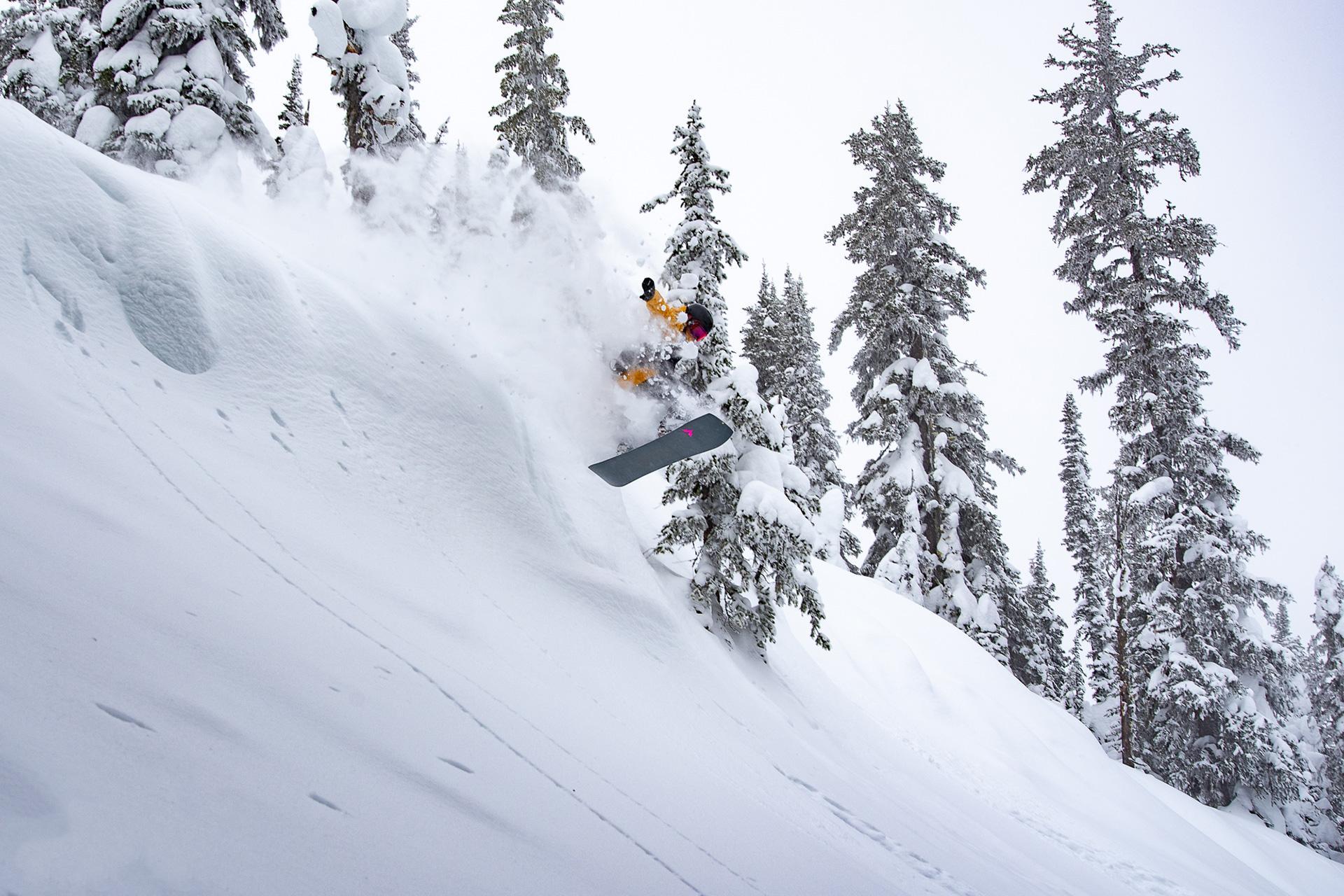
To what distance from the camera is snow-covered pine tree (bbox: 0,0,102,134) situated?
54.1 feet

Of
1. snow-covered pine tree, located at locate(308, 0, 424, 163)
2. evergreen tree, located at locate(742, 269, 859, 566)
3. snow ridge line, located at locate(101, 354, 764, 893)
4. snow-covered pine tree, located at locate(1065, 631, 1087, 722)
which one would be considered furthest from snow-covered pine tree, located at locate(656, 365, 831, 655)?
snow-covered pine tree, located at locate(1065, 631, 1087, 722)

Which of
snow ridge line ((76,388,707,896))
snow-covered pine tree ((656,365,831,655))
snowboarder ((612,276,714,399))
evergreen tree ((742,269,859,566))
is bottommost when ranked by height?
snow ridge line ((76,388,707,896))

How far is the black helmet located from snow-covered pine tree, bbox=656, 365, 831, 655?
2.16 feet

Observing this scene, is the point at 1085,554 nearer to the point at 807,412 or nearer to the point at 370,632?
the point at 807,412

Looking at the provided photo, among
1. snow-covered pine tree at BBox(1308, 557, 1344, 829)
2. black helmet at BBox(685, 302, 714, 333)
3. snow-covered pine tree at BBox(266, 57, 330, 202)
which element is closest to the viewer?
black helmet at BBox(685, 302, 714, 333)

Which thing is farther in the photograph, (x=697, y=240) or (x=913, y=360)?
(x=913, y=360)

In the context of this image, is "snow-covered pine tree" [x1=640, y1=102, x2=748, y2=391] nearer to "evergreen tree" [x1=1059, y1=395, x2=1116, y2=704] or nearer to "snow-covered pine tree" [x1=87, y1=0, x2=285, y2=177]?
"snow-covered pine tree" [x1=87, y1=0, x2=285, y2=177]

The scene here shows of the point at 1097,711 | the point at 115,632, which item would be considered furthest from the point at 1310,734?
the point at 115,632

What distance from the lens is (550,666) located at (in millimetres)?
5199

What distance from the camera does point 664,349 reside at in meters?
9.26

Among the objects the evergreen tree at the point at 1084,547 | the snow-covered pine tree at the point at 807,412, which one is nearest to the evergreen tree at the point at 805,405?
the snow-covered pine tree at the point at 807,412

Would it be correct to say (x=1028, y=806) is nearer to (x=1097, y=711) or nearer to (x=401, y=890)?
(x=401, y=890)

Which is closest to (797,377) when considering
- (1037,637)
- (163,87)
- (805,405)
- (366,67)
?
(805,405)

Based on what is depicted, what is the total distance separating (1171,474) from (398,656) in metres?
16.2
